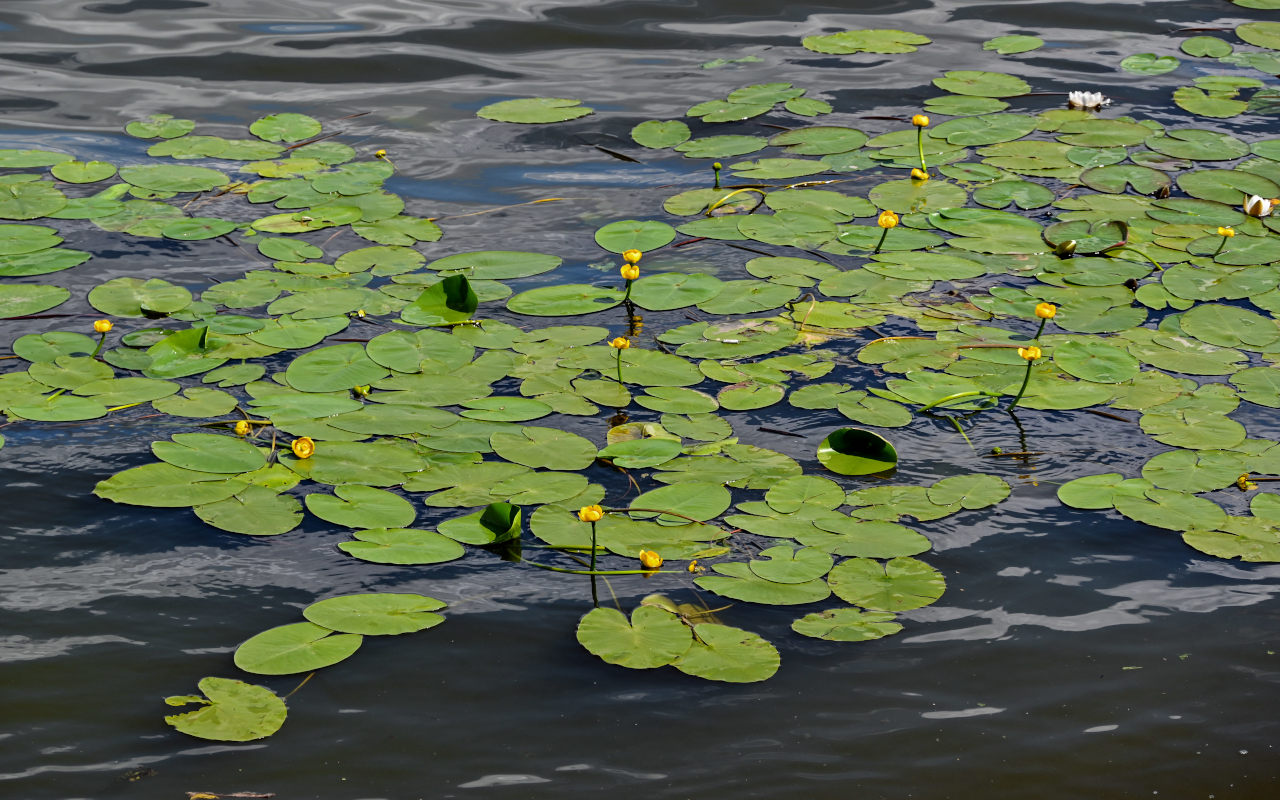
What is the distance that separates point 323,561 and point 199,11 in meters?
3.98

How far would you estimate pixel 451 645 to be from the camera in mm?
2182

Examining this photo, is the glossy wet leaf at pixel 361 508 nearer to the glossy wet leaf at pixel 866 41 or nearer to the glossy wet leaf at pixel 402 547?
the glossy wet leaf at pixel 402 547

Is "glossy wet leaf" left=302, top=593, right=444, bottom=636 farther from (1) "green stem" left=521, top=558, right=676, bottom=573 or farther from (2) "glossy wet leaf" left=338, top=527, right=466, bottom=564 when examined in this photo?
(1) "green stem" left=521, top=558, right=676, bottom=573

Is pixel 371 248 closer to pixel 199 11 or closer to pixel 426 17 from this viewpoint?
pixel 426 17

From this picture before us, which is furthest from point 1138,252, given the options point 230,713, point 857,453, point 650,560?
point 230,713

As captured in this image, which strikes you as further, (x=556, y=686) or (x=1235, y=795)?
(x=556, y=686)

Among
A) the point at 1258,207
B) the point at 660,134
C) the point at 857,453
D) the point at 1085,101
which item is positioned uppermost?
the point at 1085,101

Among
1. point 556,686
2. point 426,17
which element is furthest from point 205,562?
point 426,17

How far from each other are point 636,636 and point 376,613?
1.64 ft

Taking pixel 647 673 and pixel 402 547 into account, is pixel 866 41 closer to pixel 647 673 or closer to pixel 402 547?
pixel 402 547

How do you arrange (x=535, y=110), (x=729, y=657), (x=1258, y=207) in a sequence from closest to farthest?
(x=729, y=657)
(x=1258, y=207)
(x=535, y=110)

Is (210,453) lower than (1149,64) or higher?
lower

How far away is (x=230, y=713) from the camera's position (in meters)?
1.97

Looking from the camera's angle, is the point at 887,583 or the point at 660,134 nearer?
the point at 887,583
